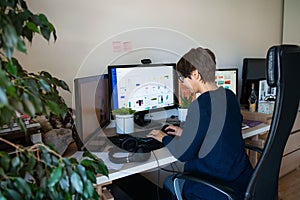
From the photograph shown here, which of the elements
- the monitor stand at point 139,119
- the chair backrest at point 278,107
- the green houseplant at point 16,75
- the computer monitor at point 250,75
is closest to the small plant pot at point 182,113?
the monitor stand at point 139,119

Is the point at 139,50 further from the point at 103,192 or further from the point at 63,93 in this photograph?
the point at 103,192

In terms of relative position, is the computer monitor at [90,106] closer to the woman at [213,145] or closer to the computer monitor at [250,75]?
the woman at [213,145]

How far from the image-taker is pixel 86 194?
0.73 m

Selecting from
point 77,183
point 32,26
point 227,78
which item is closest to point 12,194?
point 77,183

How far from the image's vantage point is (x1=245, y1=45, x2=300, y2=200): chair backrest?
106cm

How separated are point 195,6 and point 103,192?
181 cm

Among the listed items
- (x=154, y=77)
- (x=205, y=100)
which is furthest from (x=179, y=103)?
(x=205, y=100)

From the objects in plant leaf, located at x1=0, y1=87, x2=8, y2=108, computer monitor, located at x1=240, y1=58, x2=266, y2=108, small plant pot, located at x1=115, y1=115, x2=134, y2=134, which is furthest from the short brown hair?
computer monitor, located at x1=240, y1=58, x2=266, y2=108

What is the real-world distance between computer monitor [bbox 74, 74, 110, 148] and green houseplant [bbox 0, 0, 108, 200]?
57 centimetres

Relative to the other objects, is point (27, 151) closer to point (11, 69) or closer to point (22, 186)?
point (22, 186)

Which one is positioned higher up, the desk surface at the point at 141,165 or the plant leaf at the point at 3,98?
the plant leaf at the point at 3,98

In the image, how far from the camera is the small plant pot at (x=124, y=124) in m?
1.75

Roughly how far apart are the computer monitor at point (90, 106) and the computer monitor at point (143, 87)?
0.08 metres

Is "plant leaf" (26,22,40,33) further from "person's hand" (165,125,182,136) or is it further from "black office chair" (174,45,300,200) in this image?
"person's hand" (165,125,182,136)
